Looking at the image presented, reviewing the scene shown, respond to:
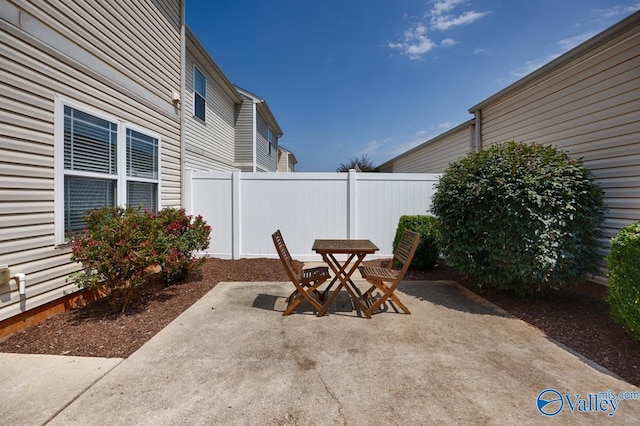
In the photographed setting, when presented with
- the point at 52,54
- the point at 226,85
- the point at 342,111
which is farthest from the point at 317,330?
the point at 342,111

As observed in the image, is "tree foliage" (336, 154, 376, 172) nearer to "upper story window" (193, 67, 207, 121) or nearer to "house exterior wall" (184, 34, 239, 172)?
"house exterior wall" (184, 34, 239, 172)

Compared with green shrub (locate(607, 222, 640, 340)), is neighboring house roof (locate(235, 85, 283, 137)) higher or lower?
higher

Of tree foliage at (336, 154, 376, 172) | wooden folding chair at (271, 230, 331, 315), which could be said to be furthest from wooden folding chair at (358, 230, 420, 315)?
tree foliage at (336, 154, 376, 172)

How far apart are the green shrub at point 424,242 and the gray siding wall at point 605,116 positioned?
7.62 feet

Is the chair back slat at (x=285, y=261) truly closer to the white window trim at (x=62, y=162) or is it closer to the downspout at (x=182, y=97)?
the white window trim at (x=62, y=162)

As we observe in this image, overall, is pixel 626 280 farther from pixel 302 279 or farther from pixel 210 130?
pixel 210 130

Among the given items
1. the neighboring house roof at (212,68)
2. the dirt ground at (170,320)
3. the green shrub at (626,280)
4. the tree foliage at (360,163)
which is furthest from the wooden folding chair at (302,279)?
the tree foliage at (360,163)

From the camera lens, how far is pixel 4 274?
2.61 metres

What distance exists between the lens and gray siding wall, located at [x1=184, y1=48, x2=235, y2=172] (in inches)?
277

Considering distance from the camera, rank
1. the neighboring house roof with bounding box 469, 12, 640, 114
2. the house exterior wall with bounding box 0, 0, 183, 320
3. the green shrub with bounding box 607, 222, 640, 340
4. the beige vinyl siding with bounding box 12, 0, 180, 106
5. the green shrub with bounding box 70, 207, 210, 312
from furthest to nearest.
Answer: the neighboring house roof with bounding box 469, 12, 640, 114 → the beige vinyl siding with bounding box 12, 0, 180, 106 → the green shrub with bounding box 70, 207, 210, 312 → the house exterior wall with bounding box 0, 0, 183, 320 → the green shrub with bounding box 607, 222, 640, 340

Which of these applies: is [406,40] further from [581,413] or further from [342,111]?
[581,413]

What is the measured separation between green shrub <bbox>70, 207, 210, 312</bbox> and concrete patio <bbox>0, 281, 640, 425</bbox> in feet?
2.77

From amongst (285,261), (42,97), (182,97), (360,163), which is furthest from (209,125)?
(360,163)

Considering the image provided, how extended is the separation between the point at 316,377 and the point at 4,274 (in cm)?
312
